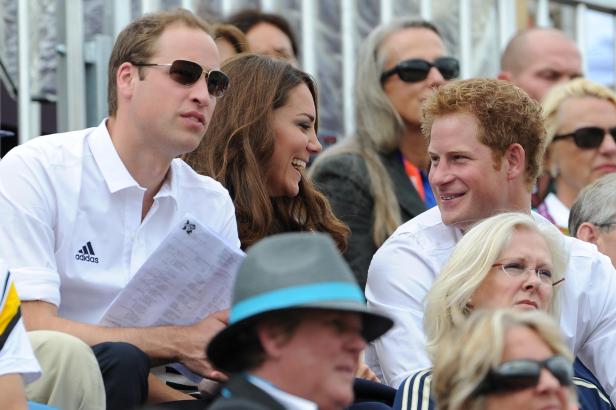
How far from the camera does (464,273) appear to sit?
4.35 meters

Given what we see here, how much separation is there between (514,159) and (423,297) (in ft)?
2.60

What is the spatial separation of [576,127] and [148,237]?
2.97 m

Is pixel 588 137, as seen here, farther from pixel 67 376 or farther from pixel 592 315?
pixel 67 376

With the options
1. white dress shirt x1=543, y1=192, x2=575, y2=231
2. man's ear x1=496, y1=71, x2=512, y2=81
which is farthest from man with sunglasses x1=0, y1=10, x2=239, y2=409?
man's ear x1=496, y1=71, x2=512, y2=81

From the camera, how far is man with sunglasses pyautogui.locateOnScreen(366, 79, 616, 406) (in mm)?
4836

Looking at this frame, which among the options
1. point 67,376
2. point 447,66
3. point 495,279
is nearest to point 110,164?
point 67,376

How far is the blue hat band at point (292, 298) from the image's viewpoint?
2.85 m

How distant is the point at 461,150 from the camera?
5195 millimetres

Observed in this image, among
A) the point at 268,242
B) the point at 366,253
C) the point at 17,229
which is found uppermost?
the point at 268,242

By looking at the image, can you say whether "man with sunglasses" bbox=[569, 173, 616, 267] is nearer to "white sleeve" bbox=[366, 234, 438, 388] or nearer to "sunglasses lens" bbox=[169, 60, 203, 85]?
"white sleeve" bbox=[366, 234, 438, 388]

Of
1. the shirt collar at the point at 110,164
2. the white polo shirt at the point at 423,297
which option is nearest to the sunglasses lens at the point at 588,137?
the white polo shirt at the point at 423,297

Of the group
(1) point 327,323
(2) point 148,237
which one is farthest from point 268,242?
(2) point 148,237

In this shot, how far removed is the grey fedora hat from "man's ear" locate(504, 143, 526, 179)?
2.36 meters

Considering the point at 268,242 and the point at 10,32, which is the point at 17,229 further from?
the point at 10,32
